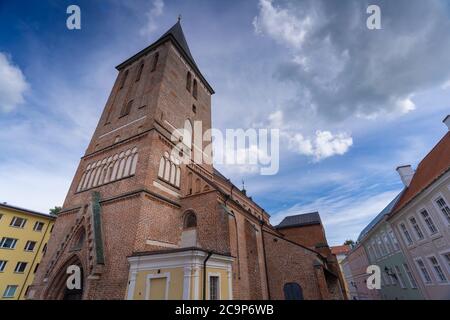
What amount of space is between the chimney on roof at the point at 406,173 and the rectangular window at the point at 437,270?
746 cm

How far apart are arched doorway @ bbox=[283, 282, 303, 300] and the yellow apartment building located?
2482cm

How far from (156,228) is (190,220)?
2.43 m

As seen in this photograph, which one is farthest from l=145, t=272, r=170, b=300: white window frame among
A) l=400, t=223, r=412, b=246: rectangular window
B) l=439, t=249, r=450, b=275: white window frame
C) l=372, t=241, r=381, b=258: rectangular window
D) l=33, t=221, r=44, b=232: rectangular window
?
l=33, t=221, r=44, b=232: rectangular window

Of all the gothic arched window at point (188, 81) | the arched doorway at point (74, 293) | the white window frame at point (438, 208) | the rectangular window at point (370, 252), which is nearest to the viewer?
the arched doorway at point (74, 293)

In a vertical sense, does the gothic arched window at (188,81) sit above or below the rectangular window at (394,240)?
above

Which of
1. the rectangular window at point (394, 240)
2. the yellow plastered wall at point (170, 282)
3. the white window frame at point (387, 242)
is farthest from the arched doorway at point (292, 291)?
the white window frame at point (387, 242)

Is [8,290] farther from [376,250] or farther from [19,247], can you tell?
[376,250]

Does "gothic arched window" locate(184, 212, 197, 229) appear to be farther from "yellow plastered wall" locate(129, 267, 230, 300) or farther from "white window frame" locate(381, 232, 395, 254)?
"white window frame" locate(381, 232, 395, 254)

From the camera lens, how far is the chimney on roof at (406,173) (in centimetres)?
1933

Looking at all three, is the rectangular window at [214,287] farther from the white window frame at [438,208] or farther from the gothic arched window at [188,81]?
the gothic arched window at [188,81]

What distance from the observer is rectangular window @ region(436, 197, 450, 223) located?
38.5 ft

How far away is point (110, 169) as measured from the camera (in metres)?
14.1

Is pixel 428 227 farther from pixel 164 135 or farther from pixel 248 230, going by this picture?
pixel 164 135

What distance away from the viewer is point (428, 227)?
13516mm
